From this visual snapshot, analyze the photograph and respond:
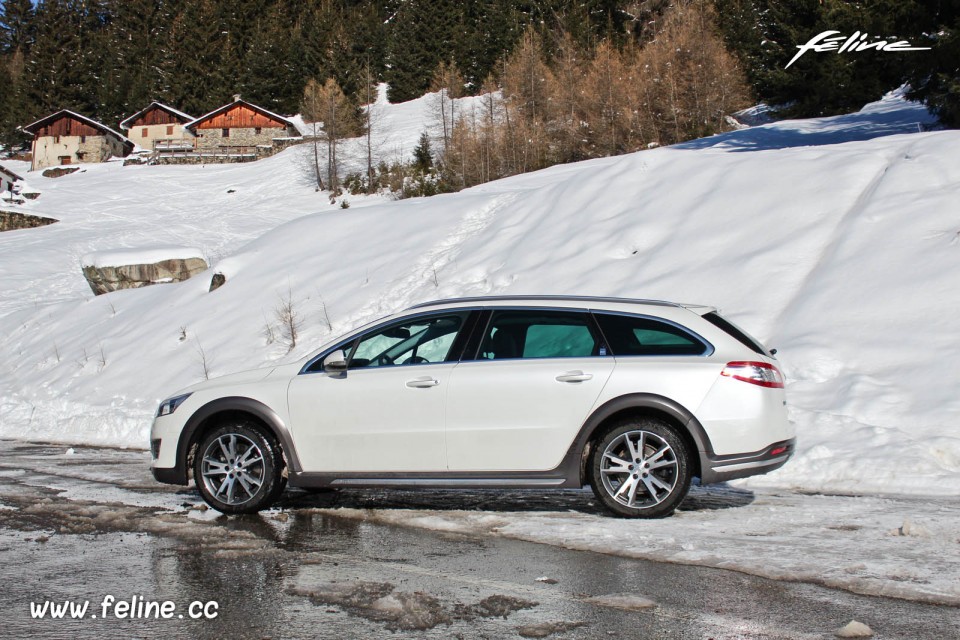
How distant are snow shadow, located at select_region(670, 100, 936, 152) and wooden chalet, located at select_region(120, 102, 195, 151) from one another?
228 ft

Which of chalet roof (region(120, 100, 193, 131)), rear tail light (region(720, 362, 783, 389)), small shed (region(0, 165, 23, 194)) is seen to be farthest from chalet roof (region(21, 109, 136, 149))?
rear tail light (region(720, 362, 783, 389))

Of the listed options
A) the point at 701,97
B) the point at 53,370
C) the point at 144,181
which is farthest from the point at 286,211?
the point at 53,370

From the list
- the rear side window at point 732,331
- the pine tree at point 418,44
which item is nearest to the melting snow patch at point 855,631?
the rear side window at point 732,331

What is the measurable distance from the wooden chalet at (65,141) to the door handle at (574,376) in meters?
86.1

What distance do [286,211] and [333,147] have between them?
1238 centimetres

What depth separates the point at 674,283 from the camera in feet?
45.6

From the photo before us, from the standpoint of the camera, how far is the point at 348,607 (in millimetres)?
4391

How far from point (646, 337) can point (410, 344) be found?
180 cm

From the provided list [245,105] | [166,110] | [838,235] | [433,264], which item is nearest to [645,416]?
[838,235]

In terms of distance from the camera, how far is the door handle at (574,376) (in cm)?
641

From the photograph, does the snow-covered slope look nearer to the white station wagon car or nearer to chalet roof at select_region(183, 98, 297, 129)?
the white station wagon car

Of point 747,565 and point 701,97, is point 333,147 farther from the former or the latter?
point 747,565

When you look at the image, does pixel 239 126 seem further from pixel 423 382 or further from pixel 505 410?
pixel 505 410

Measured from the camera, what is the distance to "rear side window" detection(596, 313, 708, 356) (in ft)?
21.4
